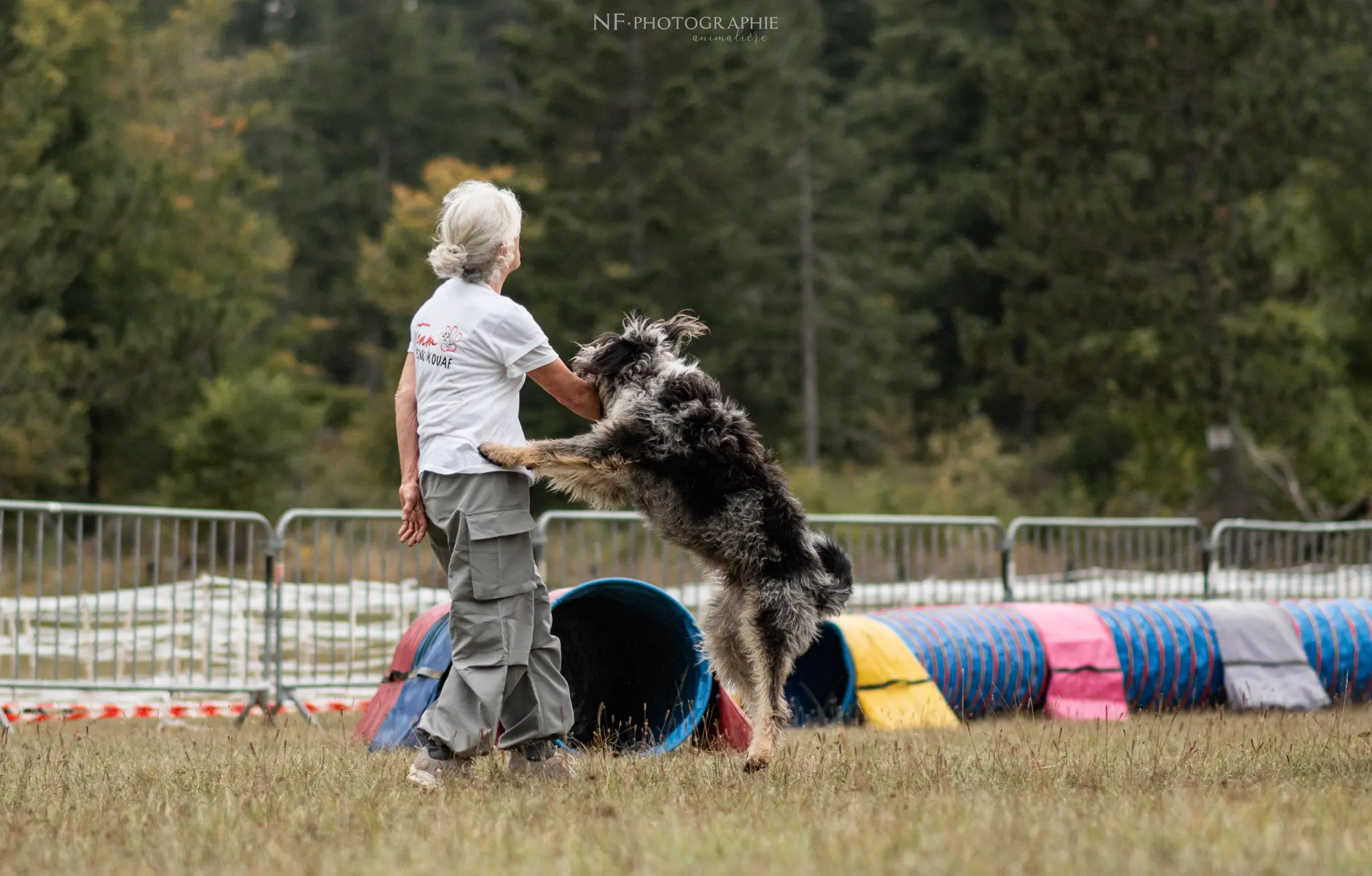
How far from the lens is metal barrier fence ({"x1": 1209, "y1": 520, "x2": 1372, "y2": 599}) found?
14.4 meters

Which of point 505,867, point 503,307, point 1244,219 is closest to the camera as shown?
point 505,867

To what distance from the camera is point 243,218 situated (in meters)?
31.4

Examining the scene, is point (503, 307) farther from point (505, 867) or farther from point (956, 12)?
point (956, 12)

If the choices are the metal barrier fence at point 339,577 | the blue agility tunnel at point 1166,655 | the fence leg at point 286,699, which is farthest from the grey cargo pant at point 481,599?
the blue agility tunnel at point 1166,655

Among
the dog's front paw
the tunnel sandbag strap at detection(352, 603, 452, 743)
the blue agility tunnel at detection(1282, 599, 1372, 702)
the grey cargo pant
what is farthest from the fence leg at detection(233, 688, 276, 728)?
the blue agility tunnel at detection(1282, 599, 1372, 702)

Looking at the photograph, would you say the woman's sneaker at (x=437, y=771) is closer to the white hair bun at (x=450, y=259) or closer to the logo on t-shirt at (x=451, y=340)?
the logo on t-shirt at (x=451, y=340)

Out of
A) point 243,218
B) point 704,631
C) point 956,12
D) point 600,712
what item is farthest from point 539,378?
point 956,12

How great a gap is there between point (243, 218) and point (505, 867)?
29.7m

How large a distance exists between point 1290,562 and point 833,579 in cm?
1072

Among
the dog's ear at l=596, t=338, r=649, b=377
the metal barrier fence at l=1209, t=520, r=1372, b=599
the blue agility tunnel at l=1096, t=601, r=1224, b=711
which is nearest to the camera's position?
the dog's ear at l=596, t=338, r=649, b=377

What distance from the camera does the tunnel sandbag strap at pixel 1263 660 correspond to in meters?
9.59

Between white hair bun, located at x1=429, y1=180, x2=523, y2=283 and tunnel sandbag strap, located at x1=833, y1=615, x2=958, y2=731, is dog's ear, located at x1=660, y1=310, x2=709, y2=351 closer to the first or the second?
white hair bun, located at x1=429, y1=180, x2=523, y2=283

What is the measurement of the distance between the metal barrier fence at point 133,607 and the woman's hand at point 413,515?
451 centimetres

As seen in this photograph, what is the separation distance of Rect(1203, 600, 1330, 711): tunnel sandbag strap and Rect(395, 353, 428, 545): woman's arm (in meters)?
6.26
